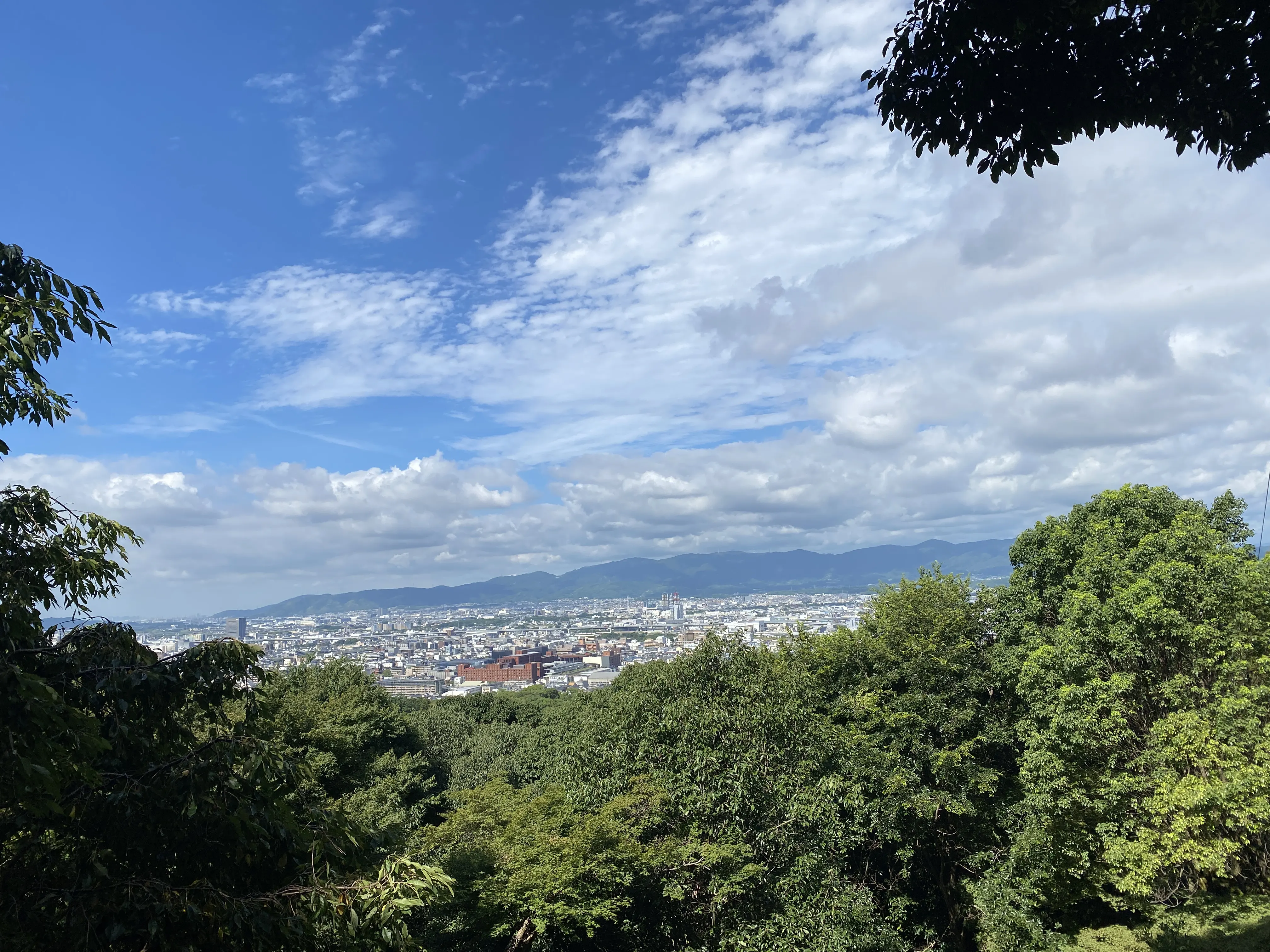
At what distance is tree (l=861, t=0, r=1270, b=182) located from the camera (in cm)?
438

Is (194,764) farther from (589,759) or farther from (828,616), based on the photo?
(828,616)

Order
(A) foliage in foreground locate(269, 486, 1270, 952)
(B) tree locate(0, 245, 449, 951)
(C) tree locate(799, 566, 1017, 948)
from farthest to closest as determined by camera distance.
→ 1. (C) tree locate(799, 566, 1017, 948)
2. (A) foliage in foreground locate(269, 486, 1270, 952)
3. (B) tree locate(0, 245, 449, 951)

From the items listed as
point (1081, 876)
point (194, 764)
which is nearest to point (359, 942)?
point (194, 764)

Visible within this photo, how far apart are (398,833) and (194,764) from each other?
1.55 m

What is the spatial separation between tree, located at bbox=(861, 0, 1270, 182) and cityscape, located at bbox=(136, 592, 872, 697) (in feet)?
85.7

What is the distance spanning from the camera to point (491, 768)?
89.4 ft

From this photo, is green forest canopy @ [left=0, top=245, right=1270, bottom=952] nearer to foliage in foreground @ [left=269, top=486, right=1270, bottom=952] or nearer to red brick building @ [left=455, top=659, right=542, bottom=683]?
foliage in foreground @ [left=269, top=486, right=1270, bottom=952]

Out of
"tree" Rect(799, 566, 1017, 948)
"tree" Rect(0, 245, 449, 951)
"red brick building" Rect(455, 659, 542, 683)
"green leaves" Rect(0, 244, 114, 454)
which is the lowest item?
"red brick building" Rect(455, 659, 542, 683)

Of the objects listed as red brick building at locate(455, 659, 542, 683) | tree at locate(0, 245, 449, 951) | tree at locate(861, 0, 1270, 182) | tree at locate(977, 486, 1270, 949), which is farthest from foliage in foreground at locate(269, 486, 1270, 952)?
red brick building at locate(455, 659, 542, 683)

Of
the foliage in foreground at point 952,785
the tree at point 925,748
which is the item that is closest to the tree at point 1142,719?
the foliage in foreground at point 952,785

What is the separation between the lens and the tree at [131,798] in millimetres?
3877

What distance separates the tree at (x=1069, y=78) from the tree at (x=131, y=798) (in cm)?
597

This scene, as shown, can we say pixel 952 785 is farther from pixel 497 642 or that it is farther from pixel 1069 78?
pixel 497 642

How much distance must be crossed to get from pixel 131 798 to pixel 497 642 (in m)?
155
